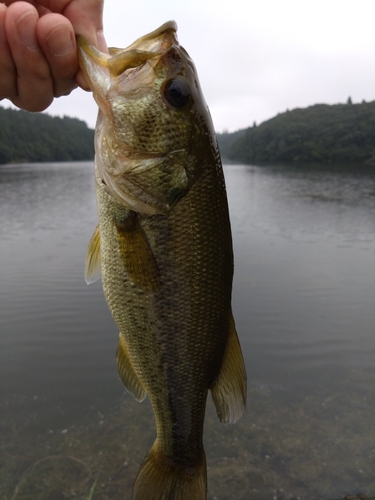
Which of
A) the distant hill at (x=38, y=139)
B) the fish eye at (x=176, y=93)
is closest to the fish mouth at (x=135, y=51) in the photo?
the fish eye at (x=176, y=93)

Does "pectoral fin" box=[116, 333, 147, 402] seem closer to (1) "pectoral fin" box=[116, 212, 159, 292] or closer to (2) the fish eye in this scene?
(1) "pectoral fin" box=[116, 212, 159, 292]

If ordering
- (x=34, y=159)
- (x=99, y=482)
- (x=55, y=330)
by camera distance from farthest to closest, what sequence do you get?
1. (x=34, y=159)
2. (x=55, y=330)
3. (x=99, y=482)

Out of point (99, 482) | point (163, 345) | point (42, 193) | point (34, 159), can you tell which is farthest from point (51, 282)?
point (34, 159)

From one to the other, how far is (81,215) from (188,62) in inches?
1010

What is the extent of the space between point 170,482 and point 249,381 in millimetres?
5979

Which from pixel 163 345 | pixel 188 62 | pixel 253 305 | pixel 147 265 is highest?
pixel 188 62

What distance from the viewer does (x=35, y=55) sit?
1.75 m

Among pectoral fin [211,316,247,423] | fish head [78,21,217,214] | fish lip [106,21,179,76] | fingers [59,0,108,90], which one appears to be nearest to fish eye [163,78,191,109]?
fish head [78,21,217,214]

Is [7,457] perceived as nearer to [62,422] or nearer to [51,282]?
[62,422]

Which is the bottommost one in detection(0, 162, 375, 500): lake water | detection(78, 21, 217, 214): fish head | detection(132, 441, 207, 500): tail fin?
detection(0, 162, 375, 500): lake water

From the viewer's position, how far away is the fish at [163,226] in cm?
192

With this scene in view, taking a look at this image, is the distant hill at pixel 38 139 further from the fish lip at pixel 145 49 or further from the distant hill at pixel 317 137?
the fish lip at pixel 145 49

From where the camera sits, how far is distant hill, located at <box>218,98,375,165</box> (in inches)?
3745

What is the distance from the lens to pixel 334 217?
86.9 ft
